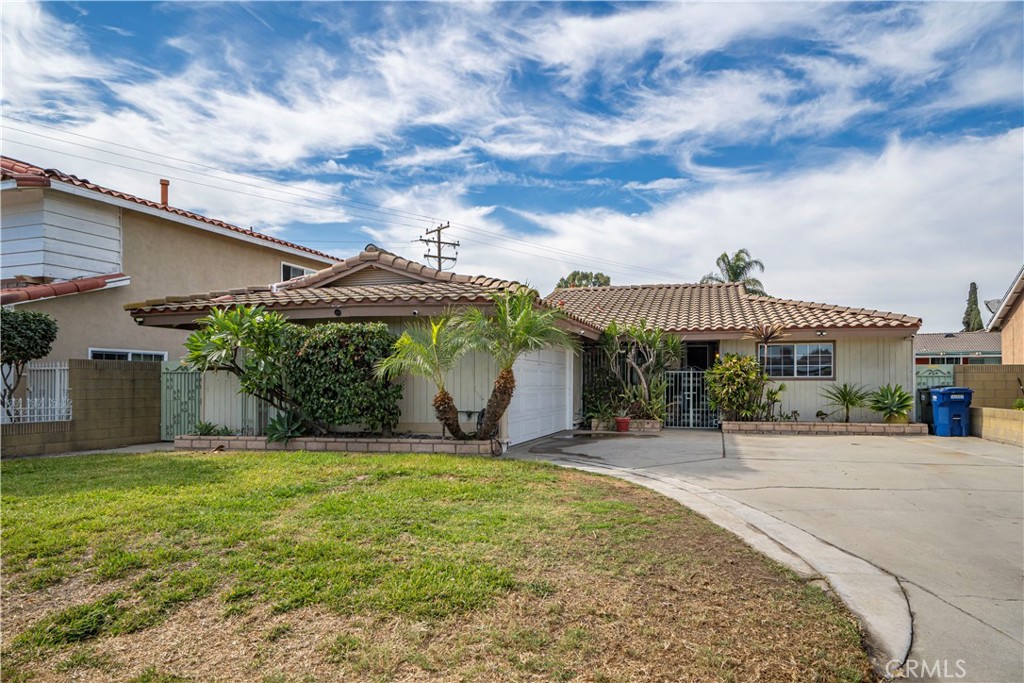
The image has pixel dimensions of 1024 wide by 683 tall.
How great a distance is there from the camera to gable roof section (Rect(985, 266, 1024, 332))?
63.9 ft

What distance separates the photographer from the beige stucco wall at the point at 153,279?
1309cm

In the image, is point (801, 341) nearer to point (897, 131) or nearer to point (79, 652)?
point (897, 131)

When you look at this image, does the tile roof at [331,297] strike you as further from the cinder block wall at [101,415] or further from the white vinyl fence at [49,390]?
the white vinyl fence at [49,390]

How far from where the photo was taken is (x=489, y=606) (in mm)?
3836

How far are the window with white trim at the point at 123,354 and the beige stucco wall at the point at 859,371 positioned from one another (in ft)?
54.2

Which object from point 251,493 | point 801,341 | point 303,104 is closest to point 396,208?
point 303,104

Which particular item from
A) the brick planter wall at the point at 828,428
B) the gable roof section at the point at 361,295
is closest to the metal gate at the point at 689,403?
the brick planter wall at the point at 828,428

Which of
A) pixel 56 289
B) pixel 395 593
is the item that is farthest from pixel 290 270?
pixel 395 593

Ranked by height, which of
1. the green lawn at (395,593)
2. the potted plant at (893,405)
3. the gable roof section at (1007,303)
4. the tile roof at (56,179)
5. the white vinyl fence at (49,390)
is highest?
the tile roof at (56,179)

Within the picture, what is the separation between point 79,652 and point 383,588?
175cm

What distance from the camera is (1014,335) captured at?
2106 cm

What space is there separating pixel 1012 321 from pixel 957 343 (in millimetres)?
18048

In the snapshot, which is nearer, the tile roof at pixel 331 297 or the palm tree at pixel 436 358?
the palm tree at pixel 436 358

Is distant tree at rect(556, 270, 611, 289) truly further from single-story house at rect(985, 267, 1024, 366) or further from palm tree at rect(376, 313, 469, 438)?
palm tree at rect(376, 313, 469, 438)
